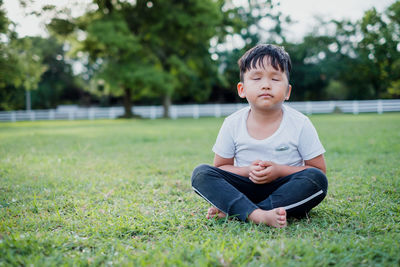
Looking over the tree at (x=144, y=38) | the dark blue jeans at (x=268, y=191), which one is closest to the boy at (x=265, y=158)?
the dark blue jeans at (x=268, y=191)

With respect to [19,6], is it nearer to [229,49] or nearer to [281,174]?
[281,174]

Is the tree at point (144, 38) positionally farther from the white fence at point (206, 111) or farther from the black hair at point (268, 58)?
the black hair at point (268, 58)

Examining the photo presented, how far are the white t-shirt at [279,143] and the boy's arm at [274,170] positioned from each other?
0.06 m

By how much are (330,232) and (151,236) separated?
1164 mm

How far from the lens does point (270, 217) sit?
83.4 inches

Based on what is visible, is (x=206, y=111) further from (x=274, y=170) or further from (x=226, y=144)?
(x=274, y=170)

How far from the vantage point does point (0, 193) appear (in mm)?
3180

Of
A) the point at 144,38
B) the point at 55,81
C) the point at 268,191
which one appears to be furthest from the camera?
the point at 55,81

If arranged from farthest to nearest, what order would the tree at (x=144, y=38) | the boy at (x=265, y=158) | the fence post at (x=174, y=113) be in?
the fence post at (x=174, y=113) < the tree at (x=144, y=38) < the boy at (x=265, y=158)

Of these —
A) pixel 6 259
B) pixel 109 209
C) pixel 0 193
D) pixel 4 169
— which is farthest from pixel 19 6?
pixel 6 259

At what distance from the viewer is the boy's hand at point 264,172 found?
Answer: 2219mm

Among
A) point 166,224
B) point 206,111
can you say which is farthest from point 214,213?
point 206,111

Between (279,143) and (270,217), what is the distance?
0.56 m

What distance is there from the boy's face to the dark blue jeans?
0.55 meters
